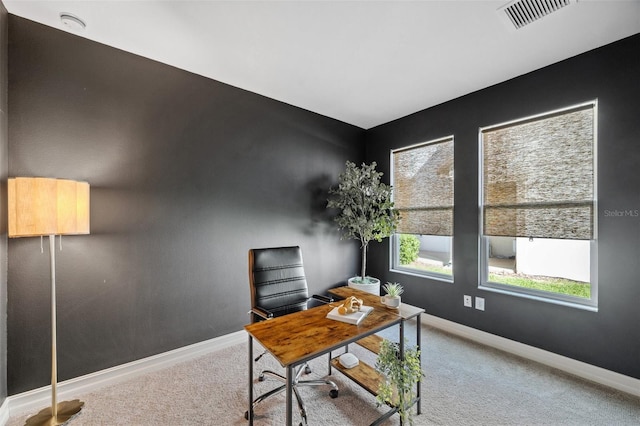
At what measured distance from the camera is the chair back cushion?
1.95m

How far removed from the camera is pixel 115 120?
2.19m

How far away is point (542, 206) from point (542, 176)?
11.5 inches

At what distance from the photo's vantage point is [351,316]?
5.32 feet

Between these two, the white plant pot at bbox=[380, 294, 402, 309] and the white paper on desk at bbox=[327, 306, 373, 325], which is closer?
the white paper on desk at bbox=[327, 306, 373, 325]

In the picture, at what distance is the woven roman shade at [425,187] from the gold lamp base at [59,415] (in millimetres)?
3640

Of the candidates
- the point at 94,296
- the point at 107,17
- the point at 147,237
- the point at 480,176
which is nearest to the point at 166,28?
the point at 107,17

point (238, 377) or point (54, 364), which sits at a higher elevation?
point (54, 364)

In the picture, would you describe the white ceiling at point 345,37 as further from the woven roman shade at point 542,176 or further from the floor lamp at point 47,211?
the floor lamp at point 47,211

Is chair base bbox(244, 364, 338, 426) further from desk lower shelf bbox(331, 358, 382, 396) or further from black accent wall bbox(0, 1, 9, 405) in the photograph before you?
black accent wall bbox(0, 1, 9, 405)

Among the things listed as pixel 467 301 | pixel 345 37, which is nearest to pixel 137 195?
pixel 345 37

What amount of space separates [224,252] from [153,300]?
2.43 ft

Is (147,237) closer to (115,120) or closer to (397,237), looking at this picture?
(115,120)

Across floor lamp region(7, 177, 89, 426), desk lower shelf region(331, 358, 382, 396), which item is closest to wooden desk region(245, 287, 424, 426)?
desk lower shelf region(331, 358, 382, 396)

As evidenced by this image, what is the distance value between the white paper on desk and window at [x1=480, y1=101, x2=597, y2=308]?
6.40 feet
